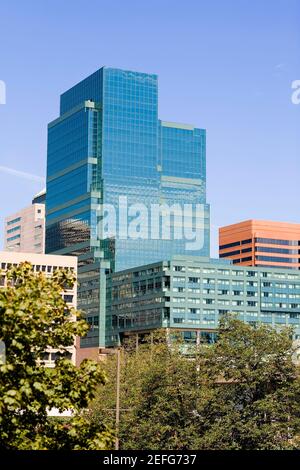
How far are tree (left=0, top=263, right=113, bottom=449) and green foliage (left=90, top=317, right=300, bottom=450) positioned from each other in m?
41.5

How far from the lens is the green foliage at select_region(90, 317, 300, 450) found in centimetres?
6925

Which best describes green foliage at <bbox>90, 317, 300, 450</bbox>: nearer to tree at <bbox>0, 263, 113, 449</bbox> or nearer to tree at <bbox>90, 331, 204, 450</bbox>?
tree at <bbox>90, 331, 204, 450</bbox>

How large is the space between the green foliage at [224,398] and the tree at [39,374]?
1633 inches

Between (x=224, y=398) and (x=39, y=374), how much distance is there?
47274 mm

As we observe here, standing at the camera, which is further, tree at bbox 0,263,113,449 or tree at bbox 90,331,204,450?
tree at bbox 90,331,204,450

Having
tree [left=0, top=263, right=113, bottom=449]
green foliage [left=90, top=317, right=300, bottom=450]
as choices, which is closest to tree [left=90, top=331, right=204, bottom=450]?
green foliage [left=90, top=317, right=300, bottom=450]

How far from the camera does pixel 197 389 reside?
2977 inches

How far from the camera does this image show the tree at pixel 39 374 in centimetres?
2581

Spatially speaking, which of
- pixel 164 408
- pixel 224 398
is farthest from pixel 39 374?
pixel 164 408

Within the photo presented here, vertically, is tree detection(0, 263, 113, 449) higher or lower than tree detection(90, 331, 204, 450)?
higher
